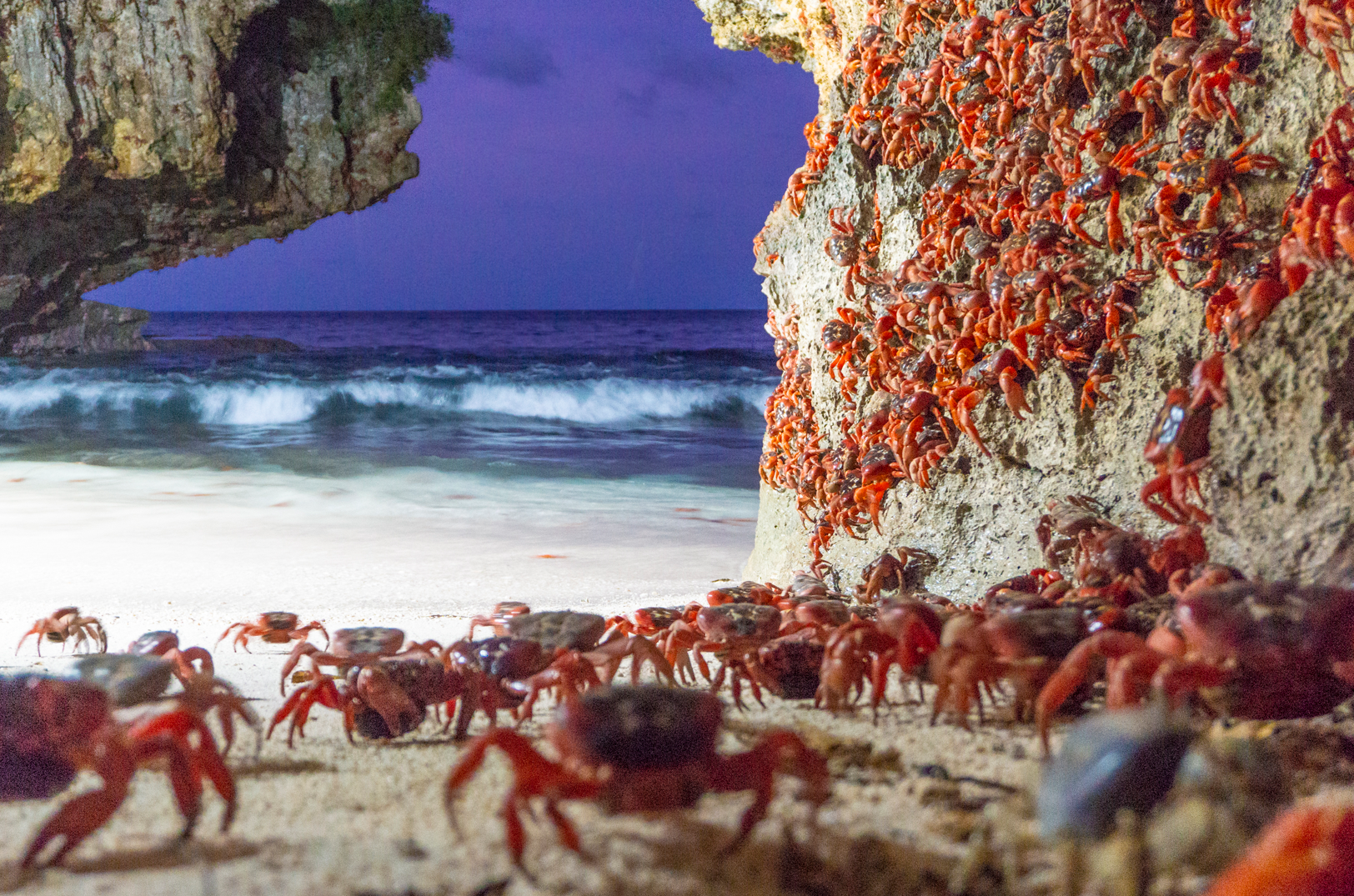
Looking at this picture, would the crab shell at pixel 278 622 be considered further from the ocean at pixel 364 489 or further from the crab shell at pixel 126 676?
the crab shell at pixel 126 676

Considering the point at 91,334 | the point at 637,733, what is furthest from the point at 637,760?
the point at 91,334

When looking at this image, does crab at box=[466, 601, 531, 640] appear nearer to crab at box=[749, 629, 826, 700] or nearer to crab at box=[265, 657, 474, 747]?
crab at box=[265, 657, 474, 747]

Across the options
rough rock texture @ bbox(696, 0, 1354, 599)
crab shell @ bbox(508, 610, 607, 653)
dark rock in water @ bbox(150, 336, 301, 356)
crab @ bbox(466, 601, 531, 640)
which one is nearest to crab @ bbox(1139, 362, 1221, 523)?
rough rock texture @ bbox(696, 0, 1354, 599)

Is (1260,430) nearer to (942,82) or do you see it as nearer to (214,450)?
(942,82)

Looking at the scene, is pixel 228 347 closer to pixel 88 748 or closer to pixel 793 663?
pixel 793 663

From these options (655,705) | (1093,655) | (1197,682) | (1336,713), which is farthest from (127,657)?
(1336,713)

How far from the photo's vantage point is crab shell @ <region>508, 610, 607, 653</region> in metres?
2.91

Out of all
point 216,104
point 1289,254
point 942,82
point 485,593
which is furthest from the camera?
point 216,104

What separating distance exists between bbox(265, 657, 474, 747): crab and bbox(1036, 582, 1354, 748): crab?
1.71 m

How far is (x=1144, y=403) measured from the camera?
11.1 ft

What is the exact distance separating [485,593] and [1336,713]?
209 inches

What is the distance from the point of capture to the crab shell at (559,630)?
291 centimetres

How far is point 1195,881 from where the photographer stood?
1.40 m

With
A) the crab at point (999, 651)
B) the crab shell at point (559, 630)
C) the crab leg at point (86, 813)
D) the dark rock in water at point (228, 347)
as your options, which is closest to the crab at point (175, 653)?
the crab shell at point (559, 630)
